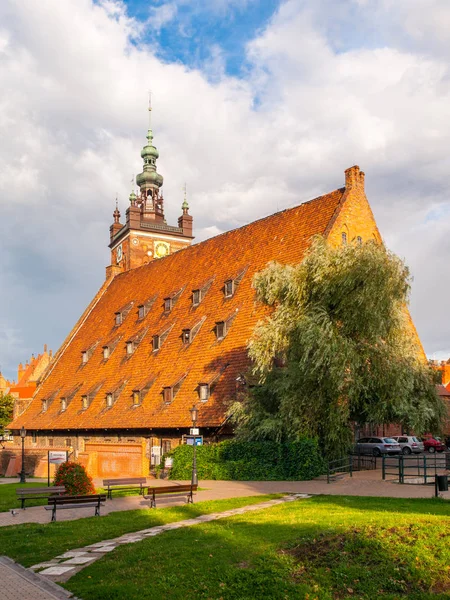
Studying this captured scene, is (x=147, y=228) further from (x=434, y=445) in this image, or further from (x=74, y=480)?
(x=74, y=480)

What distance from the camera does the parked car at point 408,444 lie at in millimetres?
37375

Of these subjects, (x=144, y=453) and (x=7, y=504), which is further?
(x=144, y=453)

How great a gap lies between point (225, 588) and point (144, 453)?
23001 millimetres

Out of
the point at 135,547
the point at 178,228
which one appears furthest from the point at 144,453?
the point at 178,228

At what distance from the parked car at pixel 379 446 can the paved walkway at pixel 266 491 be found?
26.9 feet

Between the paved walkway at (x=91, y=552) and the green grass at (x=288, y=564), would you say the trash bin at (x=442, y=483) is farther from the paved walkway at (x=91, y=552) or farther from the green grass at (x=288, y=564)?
the green grass at (x=288, y=564)

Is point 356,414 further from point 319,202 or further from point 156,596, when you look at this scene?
point 156,596

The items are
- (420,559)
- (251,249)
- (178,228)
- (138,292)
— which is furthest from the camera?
(178,228)

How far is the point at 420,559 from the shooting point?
10398mm

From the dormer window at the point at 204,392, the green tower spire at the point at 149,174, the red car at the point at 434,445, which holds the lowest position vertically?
the red car at the point at 434,445

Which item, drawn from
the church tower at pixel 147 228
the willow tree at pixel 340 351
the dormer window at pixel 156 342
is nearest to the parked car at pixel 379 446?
the willow tree at pixel 340 351

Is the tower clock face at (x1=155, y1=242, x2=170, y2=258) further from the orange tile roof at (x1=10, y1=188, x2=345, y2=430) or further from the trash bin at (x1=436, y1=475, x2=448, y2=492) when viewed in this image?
the trash bin at (x1=436, y1=475, x2=448, y2=492)

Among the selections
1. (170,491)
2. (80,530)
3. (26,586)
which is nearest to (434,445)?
(170,491)

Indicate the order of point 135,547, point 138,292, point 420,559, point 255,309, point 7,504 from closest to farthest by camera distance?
point 420,559
point 135,547
point 7,504
point 255,309
point 138,292
